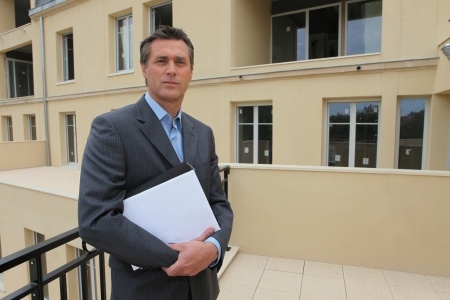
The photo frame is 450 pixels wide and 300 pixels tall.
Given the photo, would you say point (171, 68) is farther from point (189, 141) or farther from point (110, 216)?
point (110, 216)

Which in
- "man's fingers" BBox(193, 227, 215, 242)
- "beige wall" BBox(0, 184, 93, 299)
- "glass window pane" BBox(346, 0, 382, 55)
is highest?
"glass window pane" BBox(346, 0, 382, 55)

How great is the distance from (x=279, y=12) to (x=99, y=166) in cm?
996

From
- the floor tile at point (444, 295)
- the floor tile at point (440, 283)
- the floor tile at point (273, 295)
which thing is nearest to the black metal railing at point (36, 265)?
the floor tile at point (273, 295)

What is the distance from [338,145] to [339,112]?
80 cm

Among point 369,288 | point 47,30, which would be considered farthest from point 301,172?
Answer: point 47,30

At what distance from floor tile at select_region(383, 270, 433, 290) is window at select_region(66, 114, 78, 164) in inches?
482

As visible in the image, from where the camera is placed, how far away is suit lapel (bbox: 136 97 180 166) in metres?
1.26

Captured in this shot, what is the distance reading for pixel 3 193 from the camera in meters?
8.13

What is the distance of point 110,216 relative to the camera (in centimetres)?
105

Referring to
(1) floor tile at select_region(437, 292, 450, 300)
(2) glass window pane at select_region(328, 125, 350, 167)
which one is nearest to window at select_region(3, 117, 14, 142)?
(2) glass window pane at select_region(328, 125, 350, 167)

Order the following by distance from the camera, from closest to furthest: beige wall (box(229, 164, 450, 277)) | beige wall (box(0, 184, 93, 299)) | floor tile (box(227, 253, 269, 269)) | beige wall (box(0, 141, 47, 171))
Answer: beige wall (box(229, 164, 450, 277)) < floor tile (box(227, 253, 269, 269)) < beige wall (box(0, 184, 93, 299)) < beige wall (box(0, 141, 47, 171))

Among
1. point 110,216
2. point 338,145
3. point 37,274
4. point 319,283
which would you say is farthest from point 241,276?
point 338,145

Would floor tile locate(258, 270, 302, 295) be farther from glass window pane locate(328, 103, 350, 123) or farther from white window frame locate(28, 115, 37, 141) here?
white window frame locate(28, 115, 37, 141)

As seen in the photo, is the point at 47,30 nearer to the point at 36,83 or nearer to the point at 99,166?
the point at 36,83
